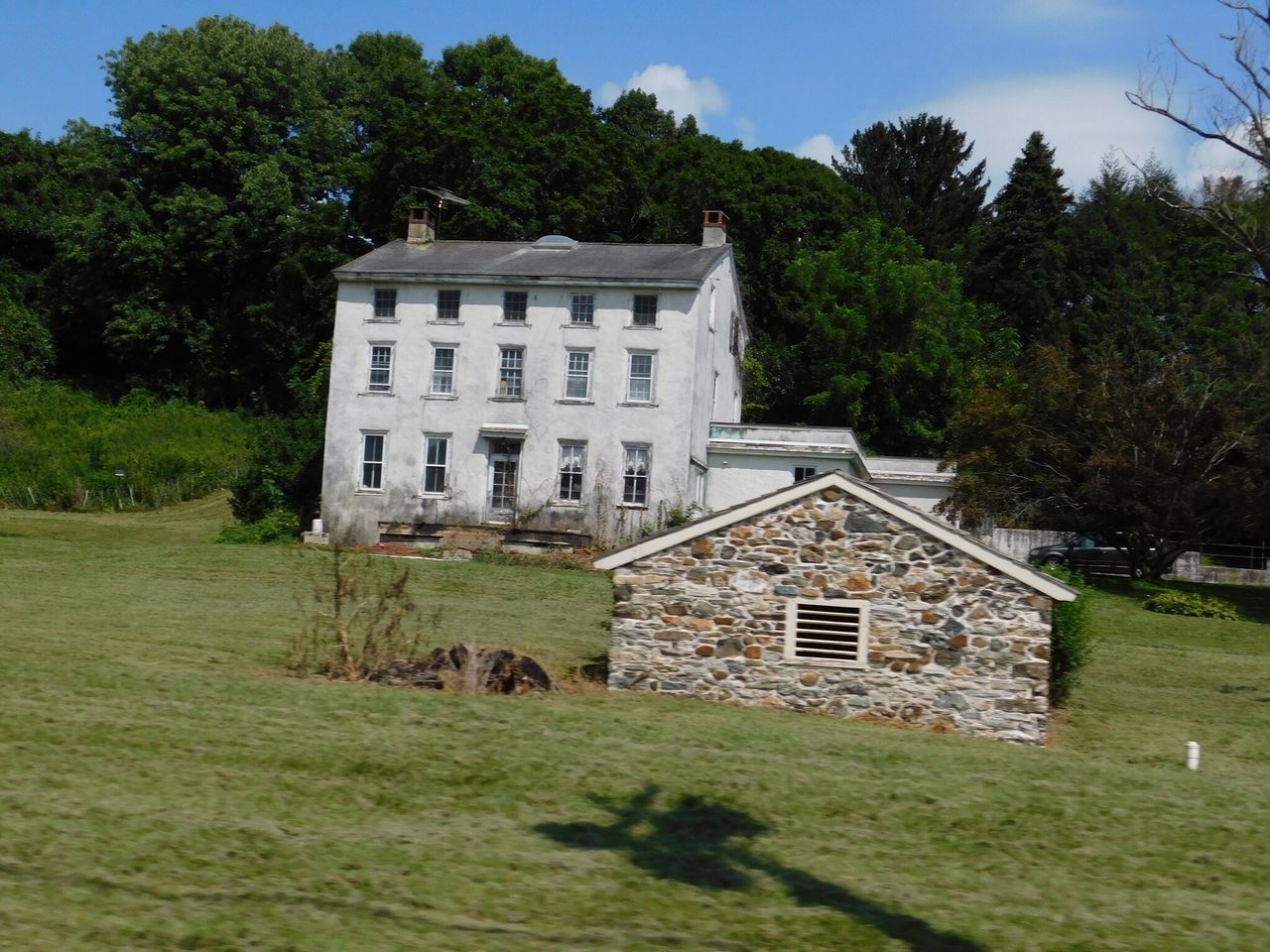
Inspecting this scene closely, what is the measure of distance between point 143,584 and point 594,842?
62.7ft

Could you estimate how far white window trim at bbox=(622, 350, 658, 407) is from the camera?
1473 inches

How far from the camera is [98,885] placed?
24.3 ft

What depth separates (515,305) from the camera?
126ft

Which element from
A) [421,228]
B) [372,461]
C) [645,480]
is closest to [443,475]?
[372,461]

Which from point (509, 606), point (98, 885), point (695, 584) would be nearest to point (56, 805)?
point (98, 885)

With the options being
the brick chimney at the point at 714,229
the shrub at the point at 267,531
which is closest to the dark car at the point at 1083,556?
the brick chimney at the point at 714,229

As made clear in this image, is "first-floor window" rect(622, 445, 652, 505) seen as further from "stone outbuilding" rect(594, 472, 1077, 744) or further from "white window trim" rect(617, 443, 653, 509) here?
"stone outbuilding" rect(594, 472, 1077, 744)

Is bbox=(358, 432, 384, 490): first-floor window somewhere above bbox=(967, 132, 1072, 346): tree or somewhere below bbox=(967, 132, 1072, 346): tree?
below

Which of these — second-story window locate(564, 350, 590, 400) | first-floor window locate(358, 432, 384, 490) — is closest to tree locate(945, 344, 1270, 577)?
second-story window locate(564, 350, 590, 400)

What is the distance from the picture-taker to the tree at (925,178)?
65.0m

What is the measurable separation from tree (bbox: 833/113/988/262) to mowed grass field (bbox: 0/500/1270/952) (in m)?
50.8

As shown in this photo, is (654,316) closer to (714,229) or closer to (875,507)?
(714,229)

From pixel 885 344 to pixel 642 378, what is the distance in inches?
765

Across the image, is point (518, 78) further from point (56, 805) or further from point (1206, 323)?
point (56, 805)
